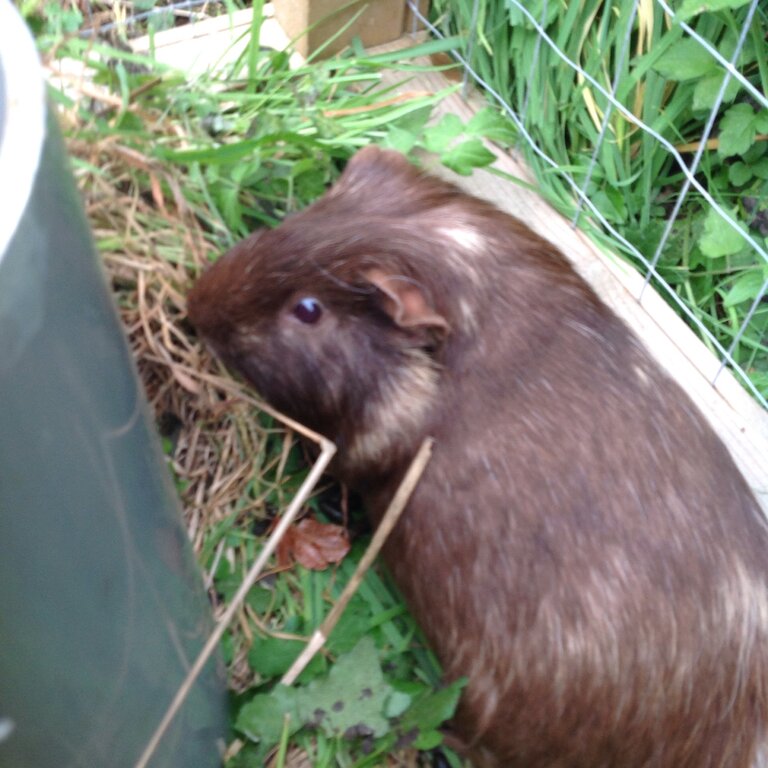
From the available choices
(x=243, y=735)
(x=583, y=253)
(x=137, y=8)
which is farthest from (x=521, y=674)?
(x=137, y=8)

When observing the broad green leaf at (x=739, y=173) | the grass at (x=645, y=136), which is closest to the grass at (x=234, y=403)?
the grass at (x=645, y=136)

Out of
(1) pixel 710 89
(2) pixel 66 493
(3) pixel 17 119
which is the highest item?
(3) pixel 17 119

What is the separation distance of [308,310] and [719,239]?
1.00 m

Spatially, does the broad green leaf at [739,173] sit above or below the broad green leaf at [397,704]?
above

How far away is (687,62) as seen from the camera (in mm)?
2117

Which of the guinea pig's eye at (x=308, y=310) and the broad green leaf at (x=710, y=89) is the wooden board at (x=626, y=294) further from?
the guinea pig's eye at (x=308, y=310)

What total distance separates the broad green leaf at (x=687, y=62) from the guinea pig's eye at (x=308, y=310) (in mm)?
981

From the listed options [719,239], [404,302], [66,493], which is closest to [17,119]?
[66,493]

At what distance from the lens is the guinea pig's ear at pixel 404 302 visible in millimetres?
1593

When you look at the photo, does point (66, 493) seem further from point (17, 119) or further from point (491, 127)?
point (491, 127)

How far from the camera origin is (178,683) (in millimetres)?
1391

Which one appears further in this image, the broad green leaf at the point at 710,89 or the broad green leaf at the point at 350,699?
the broad green leaf at the point at 710,89

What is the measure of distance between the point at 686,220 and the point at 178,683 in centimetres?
171

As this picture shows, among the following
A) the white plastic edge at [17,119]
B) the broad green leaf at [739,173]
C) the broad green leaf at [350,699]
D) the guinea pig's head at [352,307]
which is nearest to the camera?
the white plastic edge at [17,119]
